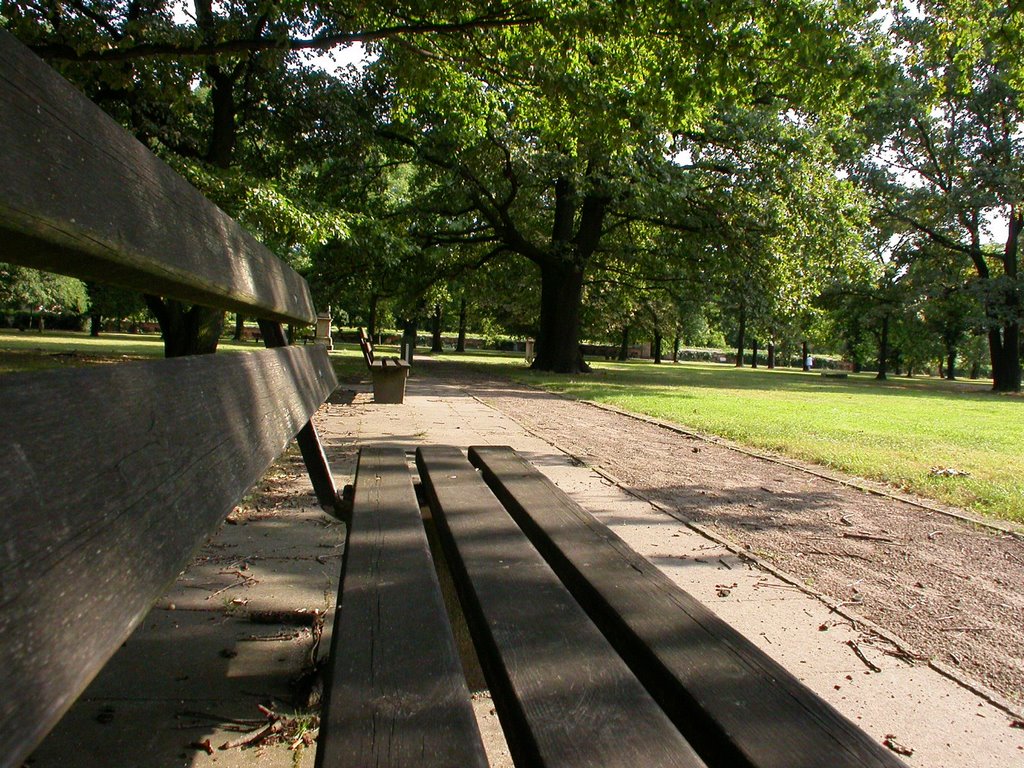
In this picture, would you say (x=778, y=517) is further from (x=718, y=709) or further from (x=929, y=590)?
(x=718, y=709)

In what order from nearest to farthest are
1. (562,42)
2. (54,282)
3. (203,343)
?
(562,42) < (203,343) < (54,282)

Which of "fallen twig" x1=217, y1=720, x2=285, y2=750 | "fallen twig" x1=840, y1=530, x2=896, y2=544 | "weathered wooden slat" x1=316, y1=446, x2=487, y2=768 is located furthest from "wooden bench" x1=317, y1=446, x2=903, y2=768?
"fallen twig" x1=840, y1=530, x2=896, y2=544

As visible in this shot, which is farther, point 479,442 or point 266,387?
point 479,442

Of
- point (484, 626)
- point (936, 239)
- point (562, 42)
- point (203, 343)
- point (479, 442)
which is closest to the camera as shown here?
point (484, 626)

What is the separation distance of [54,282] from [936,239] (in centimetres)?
3884

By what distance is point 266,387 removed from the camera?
6.25 ft

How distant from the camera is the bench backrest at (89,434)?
69 centimetres

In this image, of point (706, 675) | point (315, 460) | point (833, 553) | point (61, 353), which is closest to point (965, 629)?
point (833, 553)

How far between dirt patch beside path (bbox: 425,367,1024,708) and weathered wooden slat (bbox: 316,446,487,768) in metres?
2.09

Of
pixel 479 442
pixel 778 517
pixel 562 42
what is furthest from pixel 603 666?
pixel 562 42

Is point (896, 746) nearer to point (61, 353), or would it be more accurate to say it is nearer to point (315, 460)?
point (315, 460)

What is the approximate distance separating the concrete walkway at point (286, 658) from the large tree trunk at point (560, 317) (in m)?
18.2

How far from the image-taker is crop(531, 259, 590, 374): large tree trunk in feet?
72.8

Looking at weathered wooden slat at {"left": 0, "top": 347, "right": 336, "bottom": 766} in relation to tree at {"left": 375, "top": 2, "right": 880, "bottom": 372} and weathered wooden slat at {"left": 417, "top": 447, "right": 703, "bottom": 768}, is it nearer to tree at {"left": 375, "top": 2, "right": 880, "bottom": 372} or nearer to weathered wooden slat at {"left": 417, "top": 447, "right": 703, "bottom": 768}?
weathered wooden slat at {"left": 417, "top": 447, "right": 703, "bottom": 768}
